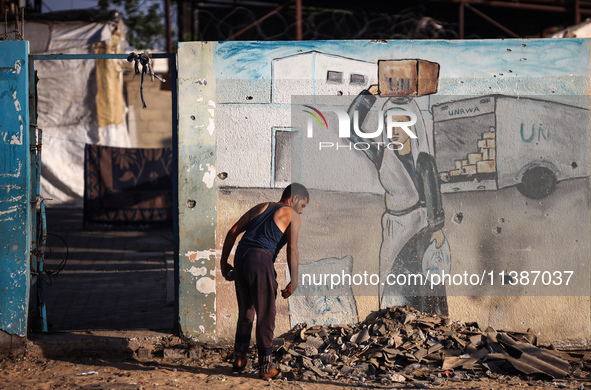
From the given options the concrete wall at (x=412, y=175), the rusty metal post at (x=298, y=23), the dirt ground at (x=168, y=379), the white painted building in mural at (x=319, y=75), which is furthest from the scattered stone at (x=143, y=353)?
the rusty metal post at (x=298, y=23)

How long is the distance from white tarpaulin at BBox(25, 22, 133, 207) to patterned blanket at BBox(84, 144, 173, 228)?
1967mm

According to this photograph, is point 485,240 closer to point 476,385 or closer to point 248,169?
point 476,385

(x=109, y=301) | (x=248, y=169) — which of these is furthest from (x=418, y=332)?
(x=109, y=301)

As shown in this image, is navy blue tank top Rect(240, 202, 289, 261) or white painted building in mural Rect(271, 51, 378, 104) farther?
white painted building in mural Rect(271, 51, 378, 104)

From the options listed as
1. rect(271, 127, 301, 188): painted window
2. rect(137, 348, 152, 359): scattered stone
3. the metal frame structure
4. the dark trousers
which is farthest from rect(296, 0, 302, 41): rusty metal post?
rect(137, 348, 152, 359): scattered stone

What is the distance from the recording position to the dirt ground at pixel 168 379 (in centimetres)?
432

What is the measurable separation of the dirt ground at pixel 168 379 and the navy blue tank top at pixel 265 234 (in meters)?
0.99

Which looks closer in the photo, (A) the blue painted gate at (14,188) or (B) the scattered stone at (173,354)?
(A) the blue painted gate at (14,188)

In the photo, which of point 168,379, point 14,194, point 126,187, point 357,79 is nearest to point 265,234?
point 168,379

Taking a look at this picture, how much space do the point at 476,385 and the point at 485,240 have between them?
4.36ft

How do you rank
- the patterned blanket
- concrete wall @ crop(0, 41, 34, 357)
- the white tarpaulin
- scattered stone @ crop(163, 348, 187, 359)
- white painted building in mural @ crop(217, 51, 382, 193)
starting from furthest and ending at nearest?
the white tarpaulin, the patterned blanket, white painted building in mural @ crop(217, 51, 382, 193), scattered stone @ crop(163, 348, 187, 359), concrete wall @ crop(0, 41, 34, 357)

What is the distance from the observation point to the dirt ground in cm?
432

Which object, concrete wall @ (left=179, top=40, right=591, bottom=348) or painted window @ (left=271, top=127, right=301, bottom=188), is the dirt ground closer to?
concrete wall @ (left=179, top=40, right=591, bottom=348)

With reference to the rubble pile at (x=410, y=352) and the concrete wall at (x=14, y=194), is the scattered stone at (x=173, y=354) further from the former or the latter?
the concrete wall at (x=14, y=194)
